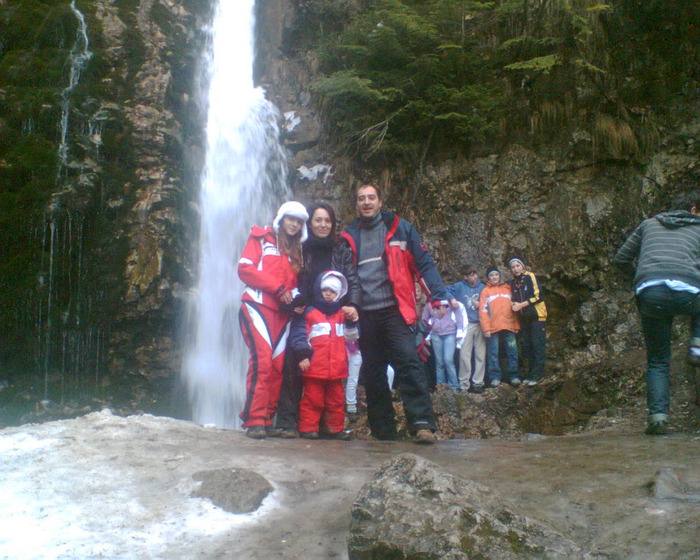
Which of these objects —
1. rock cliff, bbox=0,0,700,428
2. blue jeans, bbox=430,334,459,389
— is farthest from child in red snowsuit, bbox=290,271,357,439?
rock cliff, bbox=0,0,700,428

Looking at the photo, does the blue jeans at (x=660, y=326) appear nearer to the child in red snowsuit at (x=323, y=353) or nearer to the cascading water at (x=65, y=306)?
the child in red snowsuit at (x=323, y=353)

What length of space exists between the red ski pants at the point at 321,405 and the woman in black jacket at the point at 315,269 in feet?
0.50

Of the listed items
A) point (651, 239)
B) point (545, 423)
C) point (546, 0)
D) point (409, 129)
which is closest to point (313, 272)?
point (651, 239)

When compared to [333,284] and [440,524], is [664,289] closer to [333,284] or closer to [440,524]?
[333,284]

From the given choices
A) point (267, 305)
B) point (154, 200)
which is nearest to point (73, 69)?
point (154, 200)

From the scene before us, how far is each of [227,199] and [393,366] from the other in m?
7.02

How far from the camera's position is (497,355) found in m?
9.05

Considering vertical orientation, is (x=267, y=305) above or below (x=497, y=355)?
above

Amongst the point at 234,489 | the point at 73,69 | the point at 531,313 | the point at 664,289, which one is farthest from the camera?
the point at 73,69

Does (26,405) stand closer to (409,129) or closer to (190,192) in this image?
(190,192)

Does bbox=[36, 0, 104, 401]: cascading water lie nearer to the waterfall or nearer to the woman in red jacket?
the waterfall

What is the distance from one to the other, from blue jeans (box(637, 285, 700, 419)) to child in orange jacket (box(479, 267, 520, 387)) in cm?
412

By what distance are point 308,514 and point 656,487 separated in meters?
1.81

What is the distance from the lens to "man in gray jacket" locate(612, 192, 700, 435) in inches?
180
